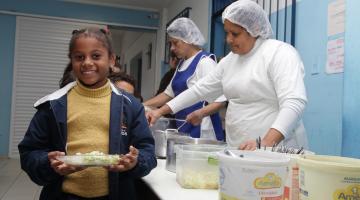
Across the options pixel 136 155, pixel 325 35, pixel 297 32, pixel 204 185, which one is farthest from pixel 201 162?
pixel 297 32

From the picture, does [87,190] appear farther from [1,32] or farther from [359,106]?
[1,32]

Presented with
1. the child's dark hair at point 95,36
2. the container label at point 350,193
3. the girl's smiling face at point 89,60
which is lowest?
the container label at point 350,193

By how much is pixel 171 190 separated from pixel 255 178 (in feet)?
1.36

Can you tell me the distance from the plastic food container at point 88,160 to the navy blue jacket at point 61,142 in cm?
13

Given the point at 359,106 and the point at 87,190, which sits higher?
the point at 359,106

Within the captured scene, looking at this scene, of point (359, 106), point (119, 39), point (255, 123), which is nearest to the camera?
point (255, 123)

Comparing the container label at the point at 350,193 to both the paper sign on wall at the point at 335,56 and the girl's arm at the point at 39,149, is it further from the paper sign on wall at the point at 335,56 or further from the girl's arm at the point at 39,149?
the paper sign on wall at the point at 335,56

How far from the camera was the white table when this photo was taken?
1.00m

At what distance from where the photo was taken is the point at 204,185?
109cm

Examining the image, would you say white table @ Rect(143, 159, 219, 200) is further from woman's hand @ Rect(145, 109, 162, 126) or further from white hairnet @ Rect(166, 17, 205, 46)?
white hairnet @ Rect(166, 17, 205, 46)

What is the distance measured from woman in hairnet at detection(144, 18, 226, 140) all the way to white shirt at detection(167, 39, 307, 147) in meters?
0.36

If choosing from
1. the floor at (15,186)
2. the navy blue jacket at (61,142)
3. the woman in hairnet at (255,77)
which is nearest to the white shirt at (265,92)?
the woman in hairnet at (255,77)

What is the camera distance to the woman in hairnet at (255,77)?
140cm

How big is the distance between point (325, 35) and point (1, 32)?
15.5 feet
